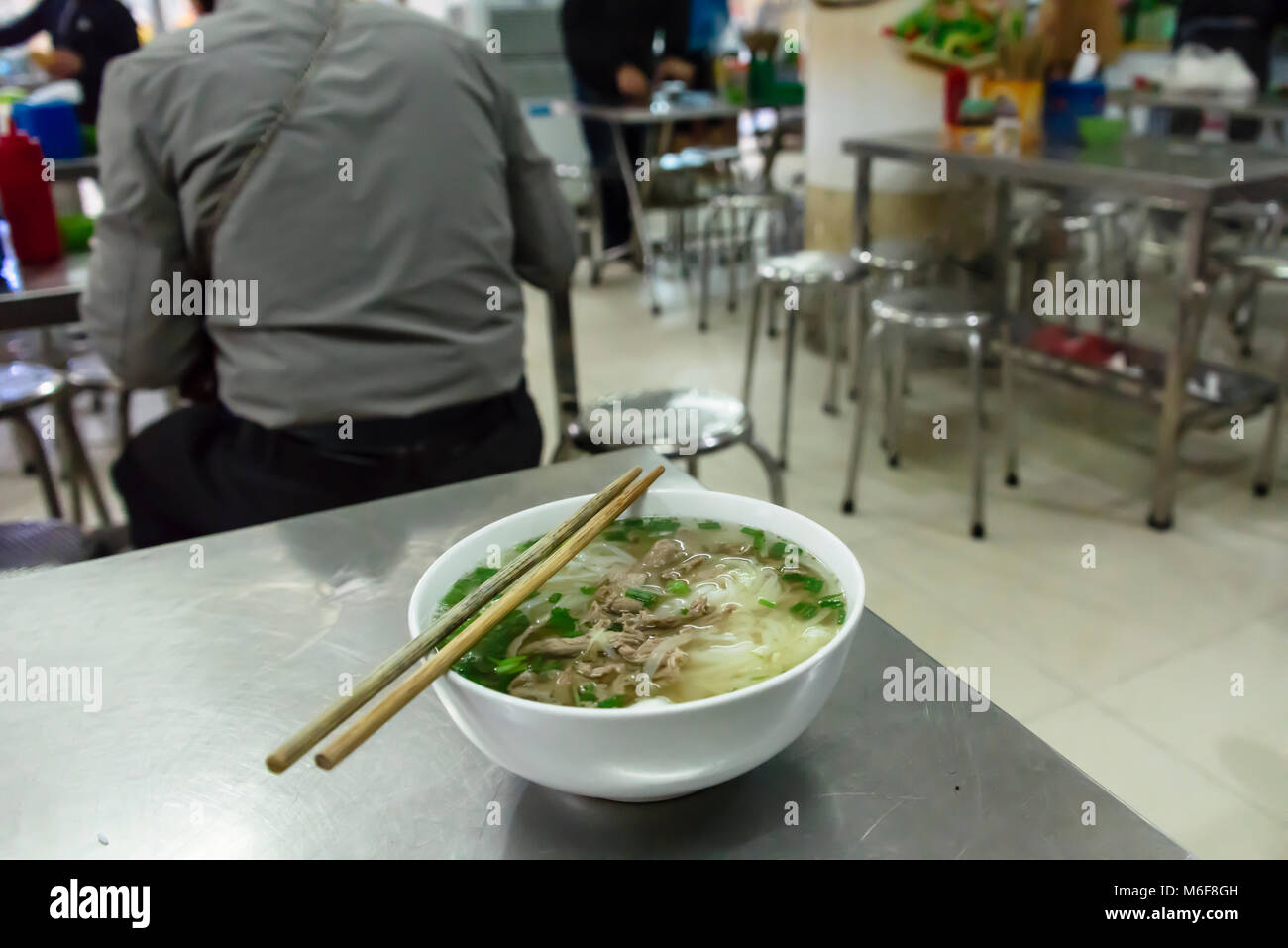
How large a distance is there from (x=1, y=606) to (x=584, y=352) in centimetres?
386

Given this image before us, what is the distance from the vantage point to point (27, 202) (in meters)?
2.18

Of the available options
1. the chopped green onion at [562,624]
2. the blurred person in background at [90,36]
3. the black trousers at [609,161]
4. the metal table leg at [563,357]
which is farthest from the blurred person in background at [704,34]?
the chopped green onion at [562,624]

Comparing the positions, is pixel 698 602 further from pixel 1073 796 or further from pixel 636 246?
pixel 636 246

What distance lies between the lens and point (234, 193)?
5.44 feet

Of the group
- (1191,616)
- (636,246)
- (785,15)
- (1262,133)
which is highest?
(785,15)

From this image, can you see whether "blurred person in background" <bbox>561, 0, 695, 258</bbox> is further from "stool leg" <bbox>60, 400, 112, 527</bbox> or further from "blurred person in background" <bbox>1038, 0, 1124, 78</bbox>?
"stool leg" <bbox>60, 400, 112, 527</bbox>

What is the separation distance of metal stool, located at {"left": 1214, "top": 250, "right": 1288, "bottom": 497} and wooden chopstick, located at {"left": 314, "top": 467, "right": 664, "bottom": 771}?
2.93 metres

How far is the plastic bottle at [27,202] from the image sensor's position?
2.14m

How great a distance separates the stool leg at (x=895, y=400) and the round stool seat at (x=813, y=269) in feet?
0.80

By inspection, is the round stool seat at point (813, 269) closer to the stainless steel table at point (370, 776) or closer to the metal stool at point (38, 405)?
the metal stool at point (38, 405)

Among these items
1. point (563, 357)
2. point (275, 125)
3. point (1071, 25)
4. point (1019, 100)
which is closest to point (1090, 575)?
point (563, 357)
